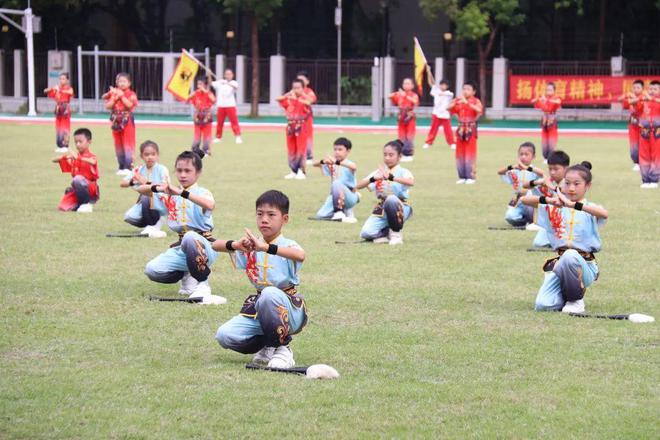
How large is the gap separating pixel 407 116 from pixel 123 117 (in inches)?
299

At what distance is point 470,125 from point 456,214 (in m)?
5.17

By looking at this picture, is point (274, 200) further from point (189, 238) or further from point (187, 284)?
point (187, 284)

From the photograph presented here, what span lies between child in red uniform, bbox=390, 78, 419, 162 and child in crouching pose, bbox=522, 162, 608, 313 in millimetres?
16514

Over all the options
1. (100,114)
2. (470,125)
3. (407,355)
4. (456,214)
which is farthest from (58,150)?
(407,355)

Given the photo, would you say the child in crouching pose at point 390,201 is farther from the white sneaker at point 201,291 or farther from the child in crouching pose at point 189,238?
the white sneaker at point 201,291

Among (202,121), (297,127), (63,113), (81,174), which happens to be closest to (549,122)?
(297,127)

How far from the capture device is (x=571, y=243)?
30.2 ft

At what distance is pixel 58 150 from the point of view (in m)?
26.2

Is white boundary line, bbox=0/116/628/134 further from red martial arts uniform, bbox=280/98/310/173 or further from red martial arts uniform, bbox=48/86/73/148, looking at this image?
red martial arts uniform, bbox=280/98/310/173

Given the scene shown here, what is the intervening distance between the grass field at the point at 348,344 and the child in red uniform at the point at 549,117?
10.1 meters

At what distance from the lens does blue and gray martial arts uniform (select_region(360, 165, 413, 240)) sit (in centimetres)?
1313

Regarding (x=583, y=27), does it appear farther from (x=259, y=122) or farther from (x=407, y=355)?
(x=407, y=355)

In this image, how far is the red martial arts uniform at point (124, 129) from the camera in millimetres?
21302

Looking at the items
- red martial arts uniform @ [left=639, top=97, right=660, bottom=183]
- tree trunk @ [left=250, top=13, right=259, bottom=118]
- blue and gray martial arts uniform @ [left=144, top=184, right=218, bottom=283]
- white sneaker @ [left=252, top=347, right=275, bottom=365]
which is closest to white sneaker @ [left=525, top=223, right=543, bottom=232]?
blue and gray martial arts uniform @ [left=144, top=184, right=218, bottom=283]
